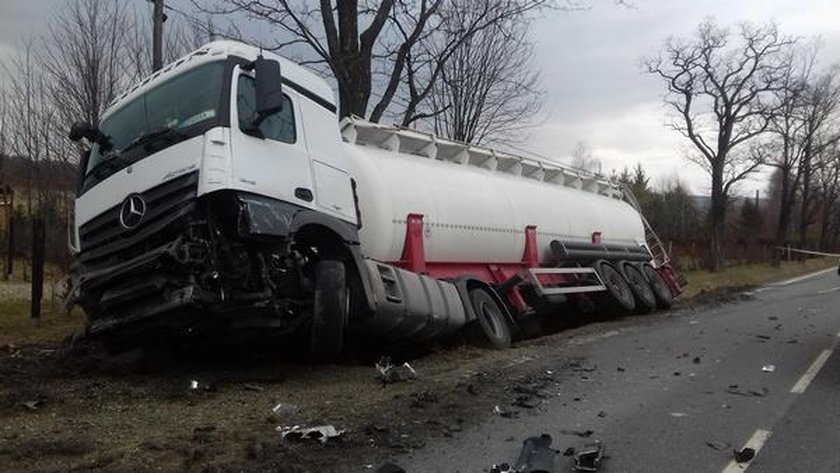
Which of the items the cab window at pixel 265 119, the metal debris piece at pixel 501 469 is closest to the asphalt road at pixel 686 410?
the metal debris piece at pixel 501 469

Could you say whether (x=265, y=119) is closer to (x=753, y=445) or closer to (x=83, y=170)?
(x=83, y=170)

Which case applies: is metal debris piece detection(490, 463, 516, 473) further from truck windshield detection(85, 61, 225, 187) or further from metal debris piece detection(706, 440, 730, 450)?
truck windshield detection(85, 61, 225, 187)

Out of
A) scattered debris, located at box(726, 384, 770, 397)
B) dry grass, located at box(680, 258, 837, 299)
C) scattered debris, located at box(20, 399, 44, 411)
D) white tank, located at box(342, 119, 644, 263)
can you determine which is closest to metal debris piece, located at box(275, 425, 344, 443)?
scattered debris, located at box(20, 399, 44, 411)

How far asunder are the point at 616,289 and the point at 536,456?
10928 mm

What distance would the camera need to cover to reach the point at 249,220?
6.93m

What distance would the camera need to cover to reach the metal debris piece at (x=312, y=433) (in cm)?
571

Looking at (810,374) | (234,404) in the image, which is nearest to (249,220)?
(234,404)

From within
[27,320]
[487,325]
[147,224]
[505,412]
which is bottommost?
[27,320]

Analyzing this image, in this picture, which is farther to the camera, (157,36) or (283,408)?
(157,36)

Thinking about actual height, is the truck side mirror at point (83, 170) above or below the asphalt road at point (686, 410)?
above

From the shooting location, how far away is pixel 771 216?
9350cm

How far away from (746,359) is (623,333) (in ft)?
10.9

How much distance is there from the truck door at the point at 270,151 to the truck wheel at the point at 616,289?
9.03 m

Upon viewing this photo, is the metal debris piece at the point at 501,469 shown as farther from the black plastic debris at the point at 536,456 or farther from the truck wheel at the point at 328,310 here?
the truck wheel at the point at 328,310
